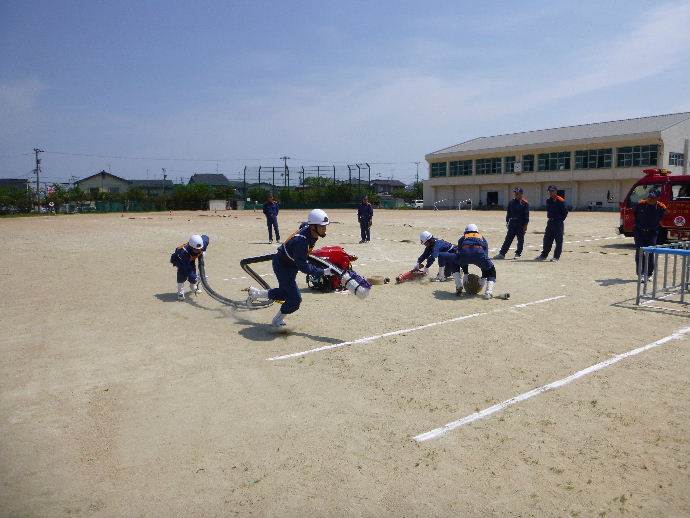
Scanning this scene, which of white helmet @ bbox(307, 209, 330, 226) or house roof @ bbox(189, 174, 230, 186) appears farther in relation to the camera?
house roof @ bbox(189, 174, 230, 186)

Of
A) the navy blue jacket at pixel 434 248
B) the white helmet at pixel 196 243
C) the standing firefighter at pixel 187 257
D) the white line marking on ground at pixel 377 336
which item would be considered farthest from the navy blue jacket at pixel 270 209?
the white line marking on ground at pixel 377 336

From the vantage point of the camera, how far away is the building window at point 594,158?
50500 millimetres

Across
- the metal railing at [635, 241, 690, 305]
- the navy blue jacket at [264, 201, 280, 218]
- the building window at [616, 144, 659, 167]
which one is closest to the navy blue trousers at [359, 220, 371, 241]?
the navy blue jacket at [264, 201, 280, 218]

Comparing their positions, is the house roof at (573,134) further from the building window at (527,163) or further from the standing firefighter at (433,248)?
the standing firefighter at (433,248)

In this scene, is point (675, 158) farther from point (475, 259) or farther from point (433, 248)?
point (475, 259)

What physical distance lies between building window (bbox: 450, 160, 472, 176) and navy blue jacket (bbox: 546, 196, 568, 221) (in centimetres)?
5155

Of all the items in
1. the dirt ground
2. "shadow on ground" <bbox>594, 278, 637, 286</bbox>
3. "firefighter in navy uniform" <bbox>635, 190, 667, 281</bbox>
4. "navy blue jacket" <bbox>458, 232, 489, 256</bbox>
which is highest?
"firefighter in navy uniform" <bbox>635, 190, 667, 281</bbox>

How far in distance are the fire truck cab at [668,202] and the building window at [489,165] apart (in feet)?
147

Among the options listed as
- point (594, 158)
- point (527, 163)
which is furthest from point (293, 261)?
point (527, 163)

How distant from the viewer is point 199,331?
757cm

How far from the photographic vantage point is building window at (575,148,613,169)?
50500 mm

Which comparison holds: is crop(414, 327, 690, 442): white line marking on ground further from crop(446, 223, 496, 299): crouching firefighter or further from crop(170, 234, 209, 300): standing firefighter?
crop(170, 234, 209, 300): standing firefighter

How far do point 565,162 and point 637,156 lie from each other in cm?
714

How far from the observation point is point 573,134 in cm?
5625
